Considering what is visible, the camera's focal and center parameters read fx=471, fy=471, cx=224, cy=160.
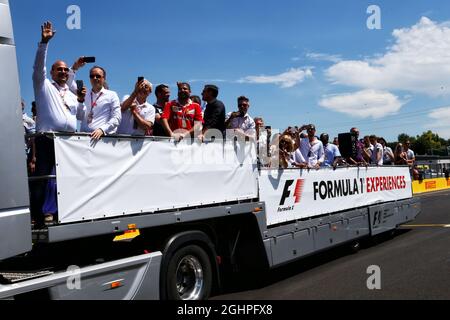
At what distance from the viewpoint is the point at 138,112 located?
5.90m

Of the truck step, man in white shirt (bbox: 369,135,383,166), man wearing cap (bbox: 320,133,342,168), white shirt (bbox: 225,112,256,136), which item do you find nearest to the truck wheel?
the truck step

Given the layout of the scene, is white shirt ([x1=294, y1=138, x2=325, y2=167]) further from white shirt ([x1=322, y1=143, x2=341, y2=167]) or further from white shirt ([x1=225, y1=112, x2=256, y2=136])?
white shirt ([x1=225, y1=112, x2=256, y2=136])

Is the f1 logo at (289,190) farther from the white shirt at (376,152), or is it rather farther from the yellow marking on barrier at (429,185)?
the yellow marking on barrier at (429,185)

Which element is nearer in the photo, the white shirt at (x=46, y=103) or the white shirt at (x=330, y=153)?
the white shirt at (x=46, y=103)

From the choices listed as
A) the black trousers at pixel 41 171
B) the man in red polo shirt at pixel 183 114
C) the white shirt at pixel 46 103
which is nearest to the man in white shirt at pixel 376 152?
the man in red polo shirt at pixel 183 114

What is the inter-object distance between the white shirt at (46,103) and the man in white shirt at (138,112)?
101 centimetres

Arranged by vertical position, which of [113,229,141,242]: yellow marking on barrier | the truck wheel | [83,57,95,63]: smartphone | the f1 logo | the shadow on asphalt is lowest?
the shadow on asphalt

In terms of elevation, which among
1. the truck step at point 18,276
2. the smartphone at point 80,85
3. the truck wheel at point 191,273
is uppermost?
the smartphone at point 80,85

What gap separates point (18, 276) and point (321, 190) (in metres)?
5.69

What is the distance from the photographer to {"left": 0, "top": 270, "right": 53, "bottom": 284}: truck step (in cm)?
392

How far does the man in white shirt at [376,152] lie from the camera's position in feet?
41.3

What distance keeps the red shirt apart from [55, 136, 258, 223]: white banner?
20.8 inches

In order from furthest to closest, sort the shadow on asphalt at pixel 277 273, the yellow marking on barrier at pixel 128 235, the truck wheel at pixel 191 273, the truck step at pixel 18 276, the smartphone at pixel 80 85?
the shadow on asphalt at pixel 277 273, the smartphone at pixel 80 85, the truck wheel at pixel 191 273, the yellow marking on barrier at pixel 128 235, the truck step at pixel 18 276
